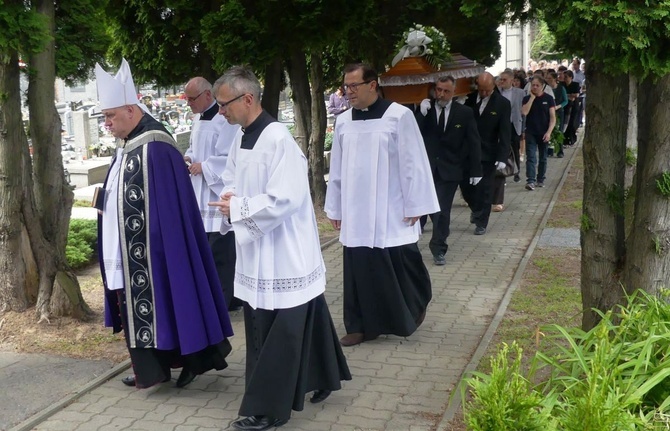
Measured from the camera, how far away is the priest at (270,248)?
15.0 ft

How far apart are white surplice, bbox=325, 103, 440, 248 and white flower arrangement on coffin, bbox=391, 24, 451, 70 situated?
519cm

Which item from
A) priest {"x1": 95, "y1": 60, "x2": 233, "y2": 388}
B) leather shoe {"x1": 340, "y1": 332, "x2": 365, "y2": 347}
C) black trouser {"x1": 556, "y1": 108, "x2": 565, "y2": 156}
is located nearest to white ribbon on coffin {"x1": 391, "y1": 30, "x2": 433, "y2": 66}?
leather shoe {"x1": 340, "y1": 332, "x2": 365, "y2": 347}

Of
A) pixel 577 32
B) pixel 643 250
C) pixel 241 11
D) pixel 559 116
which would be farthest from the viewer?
pixel 559 116

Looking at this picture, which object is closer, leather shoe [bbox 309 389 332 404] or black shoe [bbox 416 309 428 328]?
leather shoe [bbox 309 389 332 404]

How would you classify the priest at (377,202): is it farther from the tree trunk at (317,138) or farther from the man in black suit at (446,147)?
the tree trunk at (317,138)

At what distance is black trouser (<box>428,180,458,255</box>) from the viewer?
884 cm

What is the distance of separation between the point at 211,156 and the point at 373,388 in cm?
265

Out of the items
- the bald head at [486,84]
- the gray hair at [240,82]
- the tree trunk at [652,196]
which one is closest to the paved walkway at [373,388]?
the tree trunk at [652,196]

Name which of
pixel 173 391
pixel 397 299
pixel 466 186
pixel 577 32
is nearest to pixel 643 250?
pixel 577 32

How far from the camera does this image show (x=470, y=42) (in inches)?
649

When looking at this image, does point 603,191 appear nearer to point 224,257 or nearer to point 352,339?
point 352,339

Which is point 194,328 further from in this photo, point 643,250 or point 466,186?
point 466,186

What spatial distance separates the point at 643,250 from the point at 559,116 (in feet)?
46.8

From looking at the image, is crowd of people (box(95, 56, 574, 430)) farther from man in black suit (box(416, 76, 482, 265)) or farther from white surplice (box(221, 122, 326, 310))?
man in black suit (box(416, 76, 482, 265))
